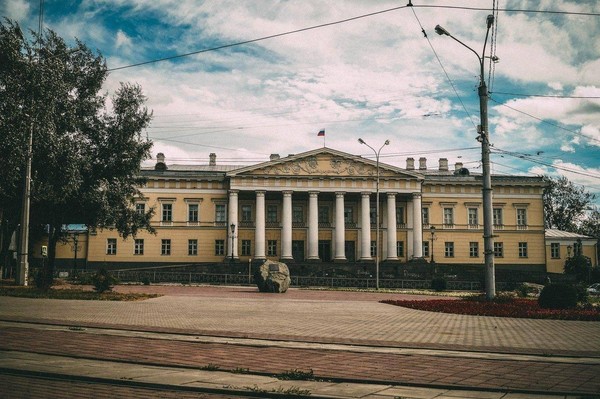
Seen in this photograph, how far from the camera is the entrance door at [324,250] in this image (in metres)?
61.6

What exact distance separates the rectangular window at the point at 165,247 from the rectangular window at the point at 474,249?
3581 centimetres

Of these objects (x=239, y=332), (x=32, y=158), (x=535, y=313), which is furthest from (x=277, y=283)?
(x=239, y=332)

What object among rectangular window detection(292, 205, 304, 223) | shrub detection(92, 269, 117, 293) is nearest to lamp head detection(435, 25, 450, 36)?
shrub detection(92, 269, 117, 293)

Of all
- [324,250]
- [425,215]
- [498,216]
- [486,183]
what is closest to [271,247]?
[324,250]

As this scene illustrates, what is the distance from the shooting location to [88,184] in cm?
2911

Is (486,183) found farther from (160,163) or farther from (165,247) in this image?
(160,163)

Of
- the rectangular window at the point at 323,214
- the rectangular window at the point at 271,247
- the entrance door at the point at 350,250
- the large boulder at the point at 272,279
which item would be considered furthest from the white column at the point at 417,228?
the large boulder at the point at 272,279

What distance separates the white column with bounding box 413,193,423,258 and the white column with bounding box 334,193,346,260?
8252mm

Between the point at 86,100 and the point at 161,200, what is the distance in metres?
31.4

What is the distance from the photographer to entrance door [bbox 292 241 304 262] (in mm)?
60688

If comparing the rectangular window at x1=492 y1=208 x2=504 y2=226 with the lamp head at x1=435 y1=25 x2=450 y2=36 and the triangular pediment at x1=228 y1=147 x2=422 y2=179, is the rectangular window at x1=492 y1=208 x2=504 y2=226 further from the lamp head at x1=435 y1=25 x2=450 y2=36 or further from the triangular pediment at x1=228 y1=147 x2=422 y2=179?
the lamp head at x1=435 y1=25 x2=450 y2=36

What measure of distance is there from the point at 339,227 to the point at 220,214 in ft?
46.6

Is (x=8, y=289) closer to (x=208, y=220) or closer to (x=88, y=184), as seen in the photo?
(x=88, y=184)

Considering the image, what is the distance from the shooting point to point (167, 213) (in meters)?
60.1
